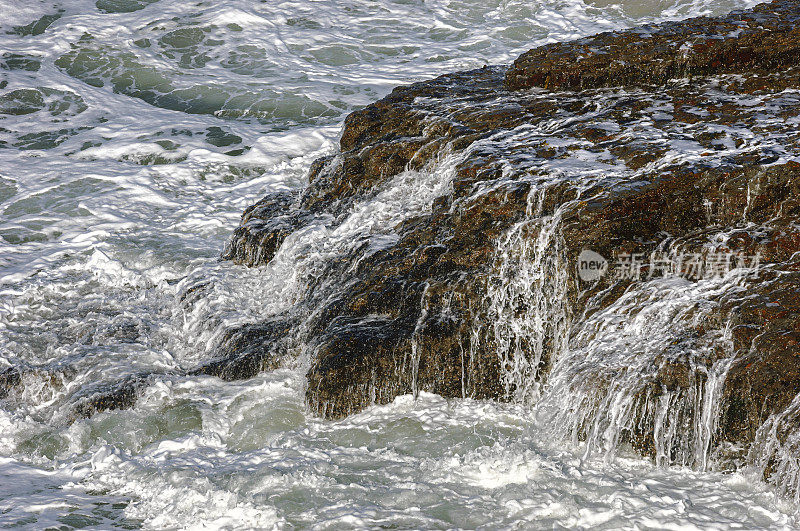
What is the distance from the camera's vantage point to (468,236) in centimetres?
528

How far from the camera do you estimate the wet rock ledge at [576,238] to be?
405cm

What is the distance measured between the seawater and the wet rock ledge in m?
0.18

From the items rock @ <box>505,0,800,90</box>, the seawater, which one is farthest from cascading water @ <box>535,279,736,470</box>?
rock @ <box>505,0,800,90</box>

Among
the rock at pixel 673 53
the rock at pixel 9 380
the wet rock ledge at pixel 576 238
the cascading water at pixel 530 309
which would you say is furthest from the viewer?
the rock at pixel 673 53

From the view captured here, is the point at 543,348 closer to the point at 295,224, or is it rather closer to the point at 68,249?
the point at 295,224

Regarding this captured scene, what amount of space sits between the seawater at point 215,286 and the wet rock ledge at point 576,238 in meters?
0.18

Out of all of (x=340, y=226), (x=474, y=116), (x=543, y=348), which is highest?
(x=474, y=116)

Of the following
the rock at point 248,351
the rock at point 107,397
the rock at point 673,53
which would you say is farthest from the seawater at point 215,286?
the rock at point 673,53

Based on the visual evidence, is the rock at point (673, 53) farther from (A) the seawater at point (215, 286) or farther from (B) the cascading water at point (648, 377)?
(B) the cascading water at point (648, 377)

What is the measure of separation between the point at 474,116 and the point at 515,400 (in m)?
2.88

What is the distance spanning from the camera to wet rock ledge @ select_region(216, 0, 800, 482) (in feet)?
13.3

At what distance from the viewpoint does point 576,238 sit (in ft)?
15.8

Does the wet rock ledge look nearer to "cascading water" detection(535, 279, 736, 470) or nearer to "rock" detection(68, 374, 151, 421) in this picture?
"cascading water" detection(535, 279, 736, 470)

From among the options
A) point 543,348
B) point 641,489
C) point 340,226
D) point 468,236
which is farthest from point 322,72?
point 641,489
